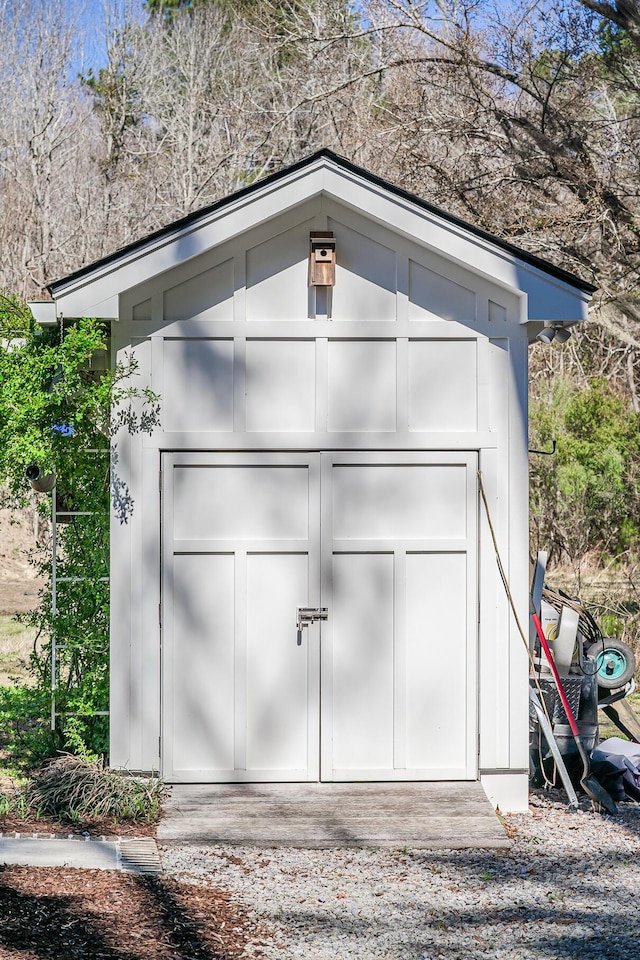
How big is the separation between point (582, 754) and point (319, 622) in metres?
2.04

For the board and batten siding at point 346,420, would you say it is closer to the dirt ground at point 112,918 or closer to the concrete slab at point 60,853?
the concrete slab at point 60,853

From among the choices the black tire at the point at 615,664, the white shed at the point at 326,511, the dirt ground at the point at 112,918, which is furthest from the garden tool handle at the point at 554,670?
the dirt ground at the point at 112,918

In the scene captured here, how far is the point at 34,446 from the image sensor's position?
245 inches

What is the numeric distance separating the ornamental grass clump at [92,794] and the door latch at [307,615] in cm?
131

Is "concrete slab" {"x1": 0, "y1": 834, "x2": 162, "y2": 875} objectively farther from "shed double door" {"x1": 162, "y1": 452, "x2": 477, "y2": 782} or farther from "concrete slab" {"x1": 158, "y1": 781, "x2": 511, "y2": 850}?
"shed double door" {"x1": 162, "y1": 452, "x2": 477, "y2": 782}

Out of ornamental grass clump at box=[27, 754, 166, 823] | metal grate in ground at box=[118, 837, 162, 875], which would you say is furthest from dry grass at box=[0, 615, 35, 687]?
metal grate in ground at box=[118, 837, 162, 875]

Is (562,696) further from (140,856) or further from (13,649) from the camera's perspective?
(13,649)

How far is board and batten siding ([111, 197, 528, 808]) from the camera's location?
6.46 meters

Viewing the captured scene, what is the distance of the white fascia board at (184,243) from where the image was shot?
20.3ft

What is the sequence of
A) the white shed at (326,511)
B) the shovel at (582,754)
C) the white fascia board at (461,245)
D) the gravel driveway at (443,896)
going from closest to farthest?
the gravel driveway at (443,896) < the white fascia board at (461,245) < the white shed at (326,511) < the shovel at (582,754)

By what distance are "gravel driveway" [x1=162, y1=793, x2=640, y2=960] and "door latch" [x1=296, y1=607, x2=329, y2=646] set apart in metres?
1.41

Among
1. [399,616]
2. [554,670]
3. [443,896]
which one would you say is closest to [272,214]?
[399,616]

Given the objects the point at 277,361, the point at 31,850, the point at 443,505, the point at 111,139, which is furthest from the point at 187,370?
the point at 111,139

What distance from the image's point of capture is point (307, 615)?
6504mm
